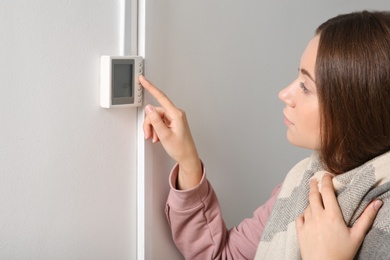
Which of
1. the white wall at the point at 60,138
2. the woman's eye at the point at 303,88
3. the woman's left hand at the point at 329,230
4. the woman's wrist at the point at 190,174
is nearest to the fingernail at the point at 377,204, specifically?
the woman's left hand at the point at 329,230

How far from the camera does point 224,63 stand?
120cm

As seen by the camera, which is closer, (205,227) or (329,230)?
(329,230)

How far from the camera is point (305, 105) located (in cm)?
98

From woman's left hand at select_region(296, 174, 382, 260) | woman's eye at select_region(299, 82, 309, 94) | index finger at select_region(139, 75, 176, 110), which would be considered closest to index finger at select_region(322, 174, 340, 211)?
woman's left hand at select_region(296, 174, 382, 260)

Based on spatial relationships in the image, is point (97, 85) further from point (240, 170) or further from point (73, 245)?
point (240, 170)

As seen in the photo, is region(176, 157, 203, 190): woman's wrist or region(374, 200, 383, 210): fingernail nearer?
region(374, 200, 383, 210): fingernail

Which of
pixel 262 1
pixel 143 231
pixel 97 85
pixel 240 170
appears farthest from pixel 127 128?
pixel 262 1

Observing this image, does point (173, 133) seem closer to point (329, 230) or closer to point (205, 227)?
point (205, 227)

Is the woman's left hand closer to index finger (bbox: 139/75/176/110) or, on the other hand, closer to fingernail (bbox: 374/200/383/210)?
fingernail (bbox: 374/200/383/210)

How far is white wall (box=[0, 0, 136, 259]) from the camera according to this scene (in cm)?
84

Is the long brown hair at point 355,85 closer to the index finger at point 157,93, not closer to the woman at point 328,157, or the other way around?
the woman at point 328,157

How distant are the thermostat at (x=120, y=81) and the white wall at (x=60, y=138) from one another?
17mm

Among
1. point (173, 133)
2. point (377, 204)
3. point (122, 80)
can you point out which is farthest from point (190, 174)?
point (377, 204)

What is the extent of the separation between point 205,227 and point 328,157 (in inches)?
12.0
